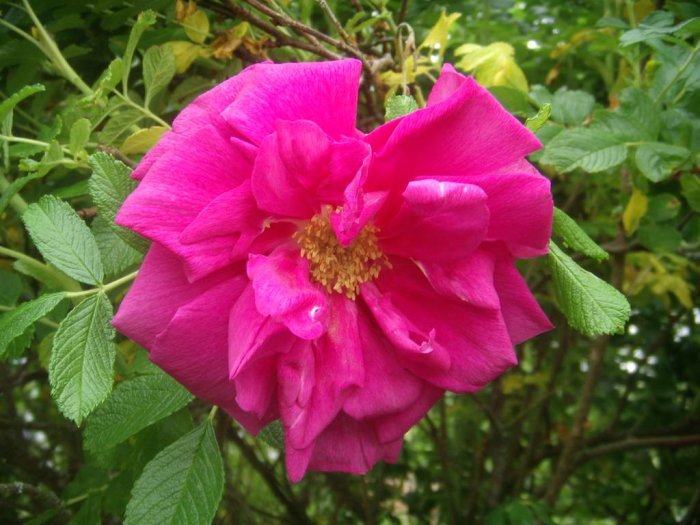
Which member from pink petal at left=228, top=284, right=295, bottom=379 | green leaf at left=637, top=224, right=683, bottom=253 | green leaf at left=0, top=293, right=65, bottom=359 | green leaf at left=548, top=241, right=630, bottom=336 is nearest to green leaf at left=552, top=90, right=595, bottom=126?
green leaf at left=637, top=224, right=683, bottom=253

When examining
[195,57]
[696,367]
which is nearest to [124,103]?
[195,57]

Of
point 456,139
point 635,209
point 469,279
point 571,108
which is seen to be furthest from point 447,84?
point 635,209

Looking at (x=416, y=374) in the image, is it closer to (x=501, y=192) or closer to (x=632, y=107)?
(x=501, y=192)

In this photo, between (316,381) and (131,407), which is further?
(131,407)

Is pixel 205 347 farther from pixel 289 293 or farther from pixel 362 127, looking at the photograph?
pixel 362 127

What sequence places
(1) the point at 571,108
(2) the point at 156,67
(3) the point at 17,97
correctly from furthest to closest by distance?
(1) the point at 571,108 → (2) the point at 156,67 → (3) the point at 17,97

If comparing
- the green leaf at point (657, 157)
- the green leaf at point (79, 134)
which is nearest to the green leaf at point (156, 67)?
the green leaf at point (79, 134)

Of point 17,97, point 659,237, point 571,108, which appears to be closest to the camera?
point 17,97
